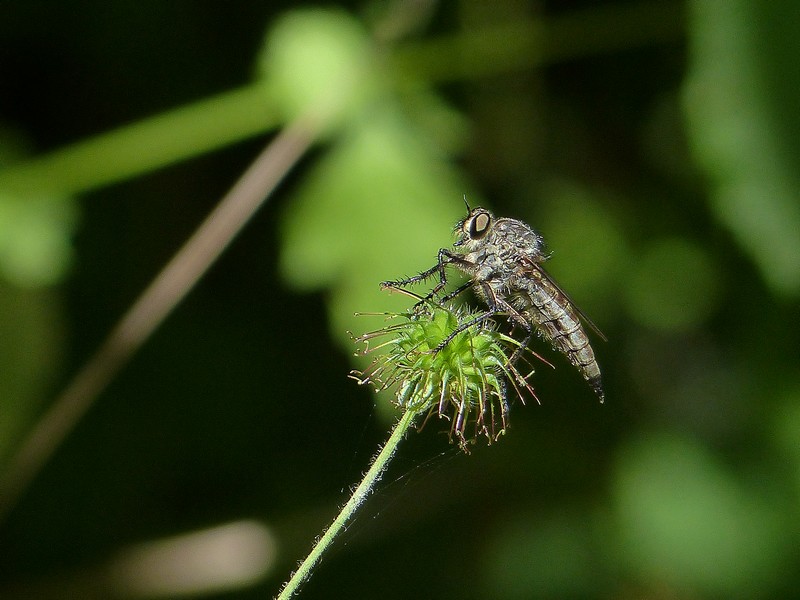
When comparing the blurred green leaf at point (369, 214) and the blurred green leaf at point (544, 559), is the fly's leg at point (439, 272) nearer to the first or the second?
the blurred green leaf at point (369, 214)

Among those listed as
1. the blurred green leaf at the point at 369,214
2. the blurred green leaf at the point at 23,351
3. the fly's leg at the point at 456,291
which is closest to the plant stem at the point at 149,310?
the blurred green leaf at the point at 23,351

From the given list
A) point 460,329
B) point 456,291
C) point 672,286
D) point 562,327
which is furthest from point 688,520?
point 460,329

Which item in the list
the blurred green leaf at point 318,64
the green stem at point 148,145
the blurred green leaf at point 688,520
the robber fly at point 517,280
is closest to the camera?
the robber fly at point 517,280

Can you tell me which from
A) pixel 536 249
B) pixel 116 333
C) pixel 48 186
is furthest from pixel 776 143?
pixel 48 186

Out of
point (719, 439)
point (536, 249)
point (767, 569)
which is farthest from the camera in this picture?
point (719, 439)

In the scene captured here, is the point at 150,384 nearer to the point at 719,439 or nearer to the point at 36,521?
the point at 36,521

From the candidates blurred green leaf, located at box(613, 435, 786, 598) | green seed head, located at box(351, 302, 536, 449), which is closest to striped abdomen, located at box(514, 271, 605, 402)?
green seed head, located at box(351, 302, 536, 449)
